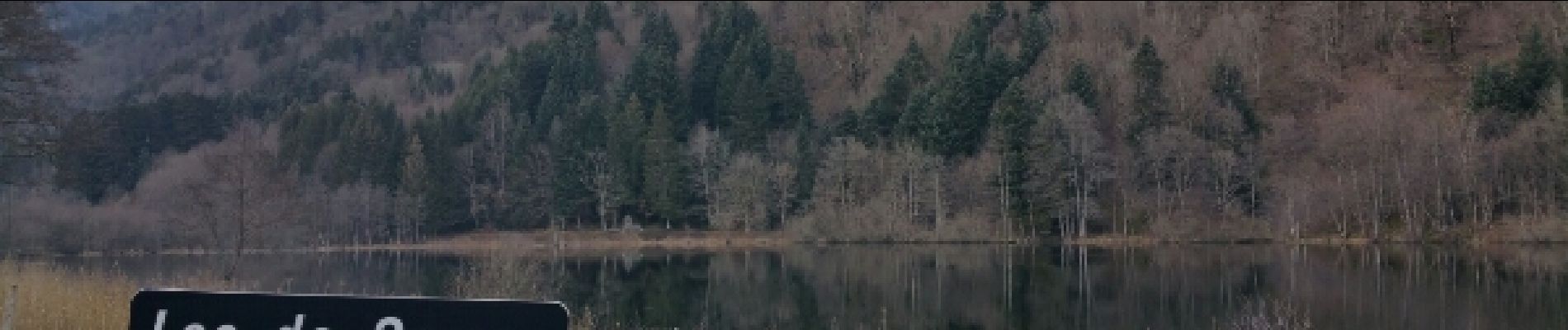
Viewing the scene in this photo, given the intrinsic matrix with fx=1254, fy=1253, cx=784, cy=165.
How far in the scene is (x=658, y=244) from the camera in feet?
318

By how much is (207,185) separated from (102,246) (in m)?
50.1

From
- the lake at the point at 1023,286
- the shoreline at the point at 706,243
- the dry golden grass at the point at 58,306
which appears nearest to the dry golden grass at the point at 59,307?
the dry golden grass at the point at 58,306

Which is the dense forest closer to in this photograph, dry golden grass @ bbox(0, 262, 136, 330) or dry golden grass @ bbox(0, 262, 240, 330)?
dry golden grass @ bbox(0, 262, 240, 330)

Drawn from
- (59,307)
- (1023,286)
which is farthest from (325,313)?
(1023,286)

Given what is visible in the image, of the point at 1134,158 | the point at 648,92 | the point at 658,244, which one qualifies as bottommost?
the point at 658,244

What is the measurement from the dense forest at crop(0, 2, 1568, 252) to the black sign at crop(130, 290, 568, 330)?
165 feet

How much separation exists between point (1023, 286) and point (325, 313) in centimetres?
4153

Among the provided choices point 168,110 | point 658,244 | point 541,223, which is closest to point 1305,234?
point 658,244

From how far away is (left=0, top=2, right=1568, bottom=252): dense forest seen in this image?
2968 inches

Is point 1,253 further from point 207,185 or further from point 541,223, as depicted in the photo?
point 541,223

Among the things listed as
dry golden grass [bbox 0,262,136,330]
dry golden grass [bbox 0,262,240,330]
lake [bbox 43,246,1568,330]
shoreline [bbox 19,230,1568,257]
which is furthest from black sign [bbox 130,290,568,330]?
shoreline [bbox 19,230,1568,257]

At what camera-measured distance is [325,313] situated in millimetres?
2619

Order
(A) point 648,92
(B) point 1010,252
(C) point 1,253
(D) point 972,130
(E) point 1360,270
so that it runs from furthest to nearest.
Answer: (A) point 648,92
(D) point 972,130
(B) point 1010,252
(E) point 1360,270
(C) point 1,253

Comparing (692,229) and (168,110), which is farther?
(168,110)
